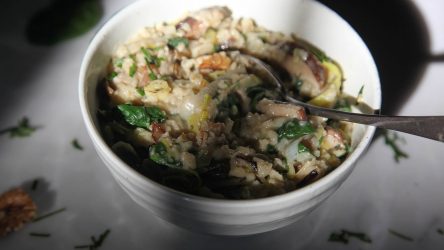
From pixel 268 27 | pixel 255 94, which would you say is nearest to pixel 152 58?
pixel 255 94

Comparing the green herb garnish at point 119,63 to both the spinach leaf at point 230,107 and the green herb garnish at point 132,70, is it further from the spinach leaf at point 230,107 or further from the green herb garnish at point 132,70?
the spinach leaf at point 230,107

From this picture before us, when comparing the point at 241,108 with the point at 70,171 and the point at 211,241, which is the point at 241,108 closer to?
the point at 211,241

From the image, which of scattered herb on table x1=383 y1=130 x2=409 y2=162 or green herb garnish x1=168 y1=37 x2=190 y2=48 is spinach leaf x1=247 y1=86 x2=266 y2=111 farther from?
scattered herb on table x1=383 y1=130 x2=409 y2=162

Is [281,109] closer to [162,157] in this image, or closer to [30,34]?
[162,157]

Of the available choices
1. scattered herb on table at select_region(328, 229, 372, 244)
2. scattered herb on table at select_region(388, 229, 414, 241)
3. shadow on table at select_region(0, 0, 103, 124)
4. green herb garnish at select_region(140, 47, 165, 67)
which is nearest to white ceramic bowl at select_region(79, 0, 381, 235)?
green herb garnish at select_region(140, 47, 165, 67)

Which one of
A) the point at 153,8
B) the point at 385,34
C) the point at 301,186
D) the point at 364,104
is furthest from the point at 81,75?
the point at 385,34

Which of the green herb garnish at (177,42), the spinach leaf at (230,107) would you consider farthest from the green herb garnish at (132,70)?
the spinach leaf at (230,107)
